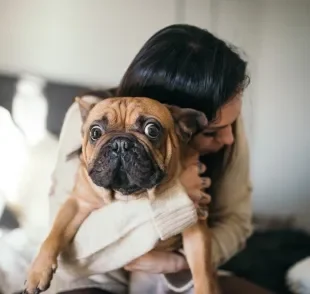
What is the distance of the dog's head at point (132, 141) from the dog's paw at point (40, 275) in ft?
0.36

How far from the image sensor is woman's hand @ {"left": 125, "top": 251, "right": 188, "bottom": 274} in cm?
76

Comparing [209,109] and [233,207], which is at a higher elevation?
[209,109]

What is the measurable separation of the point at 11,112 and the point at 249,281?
391mm

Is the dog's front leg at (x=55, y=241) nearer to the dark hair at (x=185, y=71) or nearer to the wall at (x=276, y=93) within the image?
the dark hair at (x=185, y=71)

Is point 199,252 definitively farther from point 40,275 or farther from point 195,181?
point 40,275

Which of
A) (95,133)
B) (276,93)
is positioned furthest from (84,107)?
(276,93)

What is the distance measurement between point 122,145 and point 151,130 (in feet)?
0.14

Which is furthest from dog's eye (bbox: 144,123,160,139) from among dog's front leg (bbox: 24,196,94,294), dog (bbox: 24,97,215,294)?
dog's front leg (bbox: 24,196,94,294)

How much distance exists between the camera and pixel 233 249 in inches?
32.5

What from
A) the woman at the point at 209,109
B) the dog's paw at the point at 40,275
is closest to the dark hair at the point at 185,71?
the woman at the point at 209,109

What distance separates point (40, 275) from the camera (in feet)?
2.23

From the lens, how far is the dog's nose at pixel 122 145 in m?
0.65

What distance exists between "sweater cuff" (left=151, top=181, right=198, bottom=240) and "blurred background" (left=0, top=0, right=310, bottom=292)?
0.55 feet

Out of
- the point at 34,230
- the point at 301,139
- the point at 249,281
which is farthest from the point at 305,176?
the point at 34,230
